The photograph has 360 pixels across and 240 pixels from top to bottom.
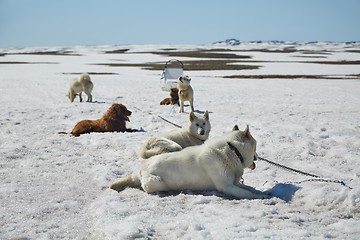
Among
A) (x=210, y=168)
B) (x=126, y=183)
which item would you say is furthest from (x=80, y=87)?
(x=210, y=168)

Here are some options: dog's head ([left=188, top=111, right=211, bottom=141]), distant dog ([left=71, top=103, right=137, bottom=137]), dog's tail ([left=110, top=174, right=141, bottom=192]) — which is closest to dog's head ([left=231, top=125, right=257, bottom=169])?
dog's tail ([left=110, top=174, right=141, bottom=192])

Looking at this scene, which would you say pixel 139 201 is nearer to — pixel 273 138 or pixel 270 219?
pixel 270 219

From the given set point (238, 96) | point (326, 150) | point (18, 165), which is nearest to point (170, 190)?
point (18, 165)

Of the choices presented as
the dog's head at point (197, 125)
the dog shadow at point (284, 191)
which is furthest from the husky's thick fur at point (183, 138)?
the dog shadow at point (284, 191)

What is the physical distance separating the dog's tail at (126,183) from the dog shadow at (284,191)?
5.36 ft

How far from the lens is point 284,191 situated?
4.54m

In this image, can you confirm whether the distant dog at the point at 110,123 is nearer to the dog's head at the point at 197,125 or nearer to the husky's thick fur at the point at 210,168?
the dog's head at the point at 197,125

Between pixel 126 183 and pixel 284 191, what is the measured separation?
6.34 ft

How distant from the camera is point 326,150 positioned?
6.96m

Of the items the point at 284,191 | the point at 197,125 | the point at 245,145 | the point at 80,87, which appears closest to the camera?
the point at 284,191

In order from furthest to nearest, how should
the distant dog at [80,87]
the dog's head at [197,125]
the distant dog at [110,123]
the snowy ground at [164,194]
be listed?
1. the distant dog at [80,87]
2. the distant dog at [110,123]
3. the dog's head at [197,125]
4. the snowy ground at [164,194]

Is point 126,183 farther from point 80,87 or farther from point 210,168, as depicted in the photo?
point 80,87

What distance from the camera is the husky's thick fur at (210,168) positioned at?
4590mm

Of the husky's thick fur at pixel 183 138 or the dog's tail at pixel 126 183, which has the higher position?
the husky's thick fur at pixel 183 138
